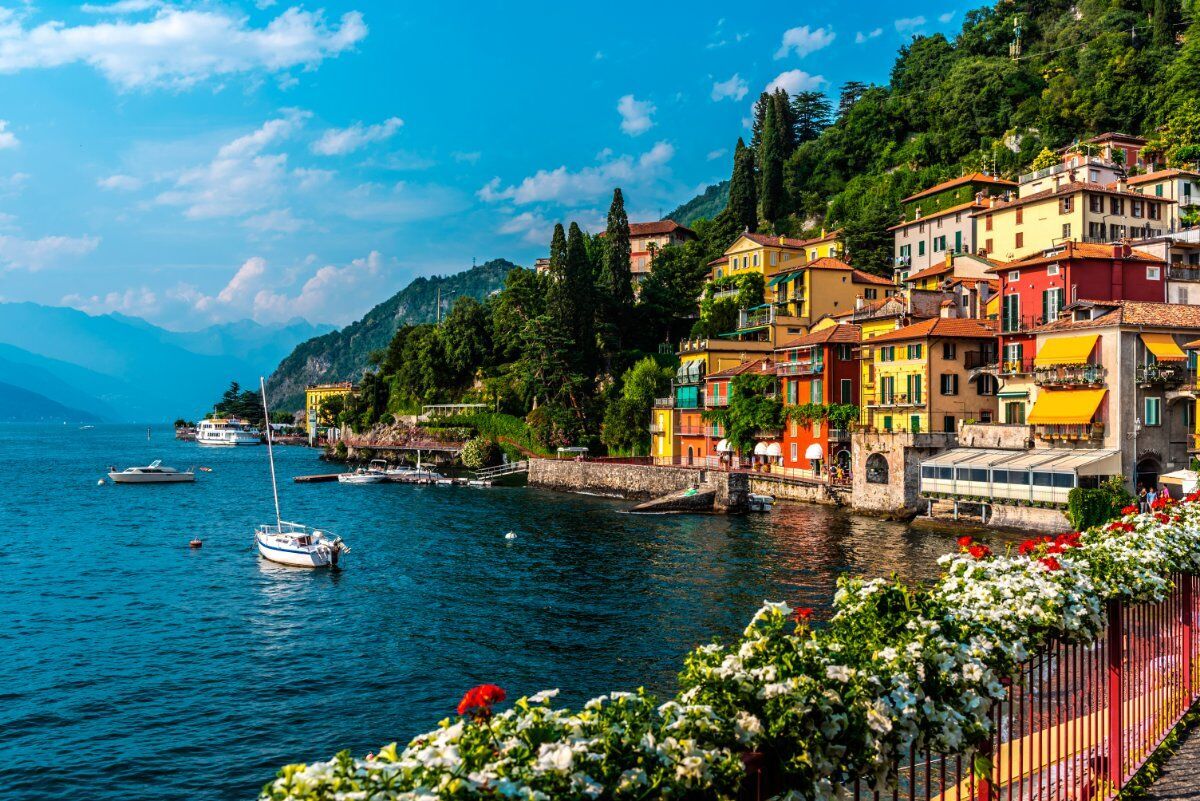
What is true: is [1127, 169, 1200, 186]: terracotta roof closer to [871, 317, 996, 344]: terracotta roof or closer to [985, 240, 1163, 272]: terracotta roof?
[985, 240, 1163, 272]: terracotta roof

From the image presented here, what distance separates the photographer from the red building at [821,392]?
58.2 m

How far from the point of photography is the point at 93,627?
96.5ft

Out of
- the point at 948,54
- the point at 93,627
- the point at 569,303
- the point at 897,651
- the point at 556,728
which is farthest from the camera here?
the point at 948,54

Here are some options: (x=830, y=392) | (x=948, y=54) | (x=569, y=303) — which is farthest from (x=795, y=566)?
(x=948, y=54)

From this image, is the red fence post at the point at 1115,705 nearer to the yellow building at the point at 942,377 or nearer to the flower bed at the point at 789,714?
the flower bed at the point at 789,714

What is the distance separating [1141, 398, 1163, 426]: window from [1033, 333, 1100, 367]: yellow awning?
350 cm

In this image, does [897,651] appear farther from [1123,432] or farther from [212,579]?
[1123,432]

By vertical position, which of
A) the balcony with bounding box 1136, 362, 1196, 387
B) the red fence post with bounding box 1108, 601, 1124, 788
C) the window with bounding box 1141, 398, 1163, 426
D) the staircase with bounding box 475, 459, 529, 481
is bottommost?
the staircase with bounding box 475, 459, 529, 481

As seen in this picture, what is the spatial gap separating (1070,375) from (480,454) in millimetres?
65078

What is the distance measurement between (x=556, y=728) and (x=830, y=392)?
57.3 meters

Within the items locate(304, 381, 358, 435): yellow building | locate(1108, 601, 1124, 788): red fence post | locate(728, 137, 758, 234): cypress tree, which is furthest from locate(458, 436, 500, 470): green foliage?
locate(1108, 601, 1124, 788): red fence post

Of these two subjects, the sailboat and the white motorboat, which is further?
the white motorboat

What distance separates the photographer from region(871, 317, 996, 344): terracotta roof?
50906mm

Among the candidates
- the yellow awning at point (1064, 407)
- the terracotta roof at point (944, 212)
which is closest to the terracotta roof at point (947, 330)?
the yellow awning at point (1064, 407)
